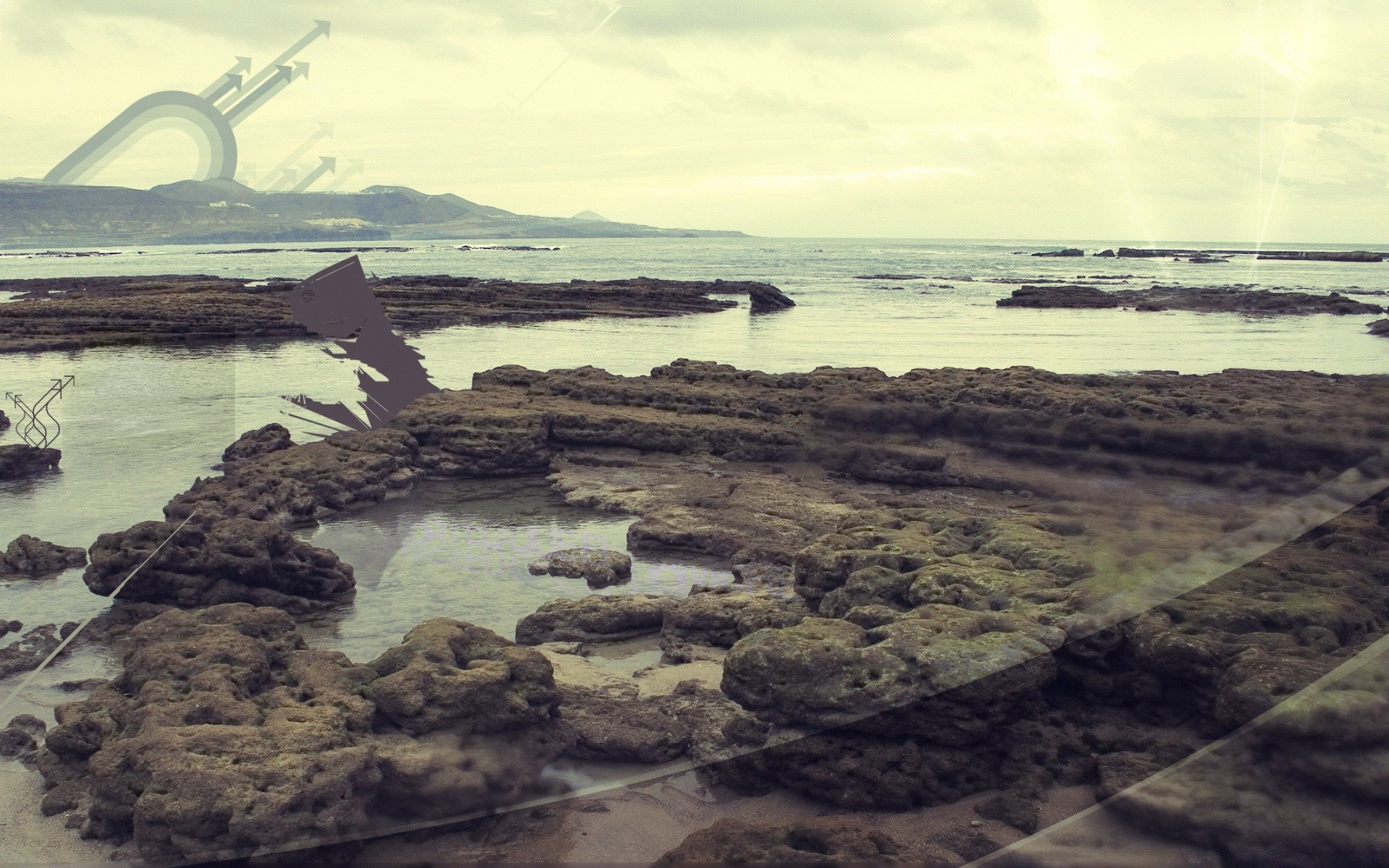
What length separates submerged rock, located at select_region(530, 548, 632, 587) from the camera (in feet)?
26.8

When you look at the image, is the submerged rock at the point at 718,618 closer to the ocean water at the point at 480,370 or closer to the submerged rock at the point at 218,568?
the ocean water at the point at 480,370

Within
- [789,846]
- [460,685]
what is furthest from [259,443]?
[789,846]

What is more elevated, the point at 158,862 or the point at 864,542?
the point at 864,542

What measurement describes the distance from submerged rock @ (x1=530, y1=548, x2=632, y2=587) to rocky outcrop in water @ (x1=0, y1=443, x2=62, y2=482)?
7.01 meters

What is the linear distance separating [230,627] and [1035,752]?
14.4 feet

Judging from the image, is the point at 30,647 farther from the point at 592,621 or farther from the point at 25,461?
the point at 25,461

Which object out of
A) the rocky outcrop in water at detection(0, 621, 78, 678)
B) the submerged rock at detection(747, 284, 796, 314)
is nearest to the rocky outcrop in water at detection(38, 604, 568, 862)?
the rocky outcrop in water at detection(0, 621, 78, 678)

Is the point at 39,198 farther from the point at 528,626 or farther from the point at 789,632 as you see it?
the point at 789,632

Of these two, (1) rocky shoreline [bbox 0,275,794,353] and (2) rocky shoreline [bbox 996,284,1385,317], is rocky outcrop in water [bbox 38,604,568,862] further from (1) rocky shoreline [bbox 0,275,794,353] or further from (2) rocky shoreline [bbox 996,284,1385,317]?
(2) rocky shoreline [bbox 996,284,1385,317]

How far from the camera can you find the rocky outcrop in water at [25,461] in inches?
459

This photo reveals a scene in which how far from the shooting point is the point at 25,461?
11805mm

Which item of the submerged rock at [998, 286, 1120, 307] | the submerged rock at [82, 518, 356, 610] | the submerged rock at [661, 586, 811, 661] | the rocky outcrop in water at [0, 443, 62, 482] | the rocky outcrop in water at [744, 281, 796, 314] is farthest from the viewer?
the submerged rock at [998, 286, 1120, 307]

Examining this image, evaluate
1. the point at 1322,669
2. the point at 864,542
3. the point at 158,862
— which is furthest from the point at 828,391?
the point at 158,862

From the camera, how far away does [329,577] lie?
7926mm
